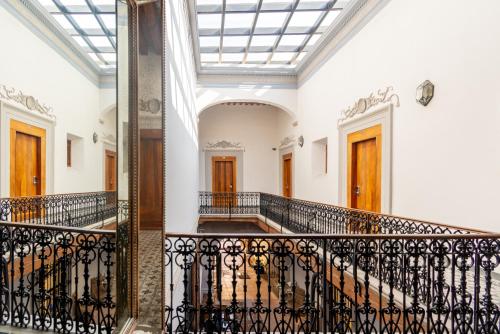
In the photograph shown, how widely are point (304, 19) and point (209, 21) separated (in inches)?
94.4

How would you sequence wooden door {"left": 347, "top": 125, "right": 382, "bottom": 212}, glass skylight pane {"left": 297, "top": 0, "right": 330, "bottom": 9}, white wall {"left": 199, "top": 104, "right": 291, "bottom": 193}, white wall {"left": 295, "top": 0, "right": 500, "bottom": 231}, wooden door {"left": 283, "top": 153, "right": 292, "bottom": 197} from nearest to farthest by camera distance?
white wall {"left": 295, "top": 0, "right": 500, "bottom": 231} < wooden door {"left": 347, "top": 125, "right": 382, "bottom": 212} < glass skylight pane {"left": 297, "top": 0, "right": 330, "bottom": 9} < wooden door {"left": 283, "top": 153, "right": 292, "bottom": 197} < white wall {"left": 199, "top": 104, "right": 291, "bottom": 193}

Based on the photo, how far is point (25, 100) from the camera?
6.58 ft

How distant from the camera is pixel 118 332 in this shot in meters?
2.10

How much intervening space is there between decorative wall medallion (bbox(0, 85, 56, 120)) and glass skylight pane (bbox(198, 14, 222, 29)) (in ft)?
19.5

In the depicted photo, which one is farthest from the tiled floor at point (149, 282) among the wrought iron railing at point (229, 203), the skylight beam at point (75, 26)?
the wrought iron railing at point (229, 203)

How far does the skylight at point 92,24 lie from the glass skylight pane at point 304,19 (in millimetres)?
5925

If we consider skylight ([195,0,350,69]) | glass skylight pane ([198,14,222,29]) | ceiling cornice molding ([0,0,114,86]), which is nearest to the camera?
ceiling cornice molding ([0,0,114,86])

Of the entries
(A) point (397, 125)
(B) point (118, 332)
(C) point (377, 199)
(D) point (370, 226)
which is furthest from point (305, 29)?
(B) point (118, 332)

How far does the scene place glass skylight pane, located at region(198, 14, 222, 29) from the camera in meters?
7.10

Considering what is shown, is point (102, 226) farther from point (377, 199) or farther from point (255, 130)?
point (255, 130)

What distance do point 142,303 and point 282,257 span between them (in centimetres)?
129

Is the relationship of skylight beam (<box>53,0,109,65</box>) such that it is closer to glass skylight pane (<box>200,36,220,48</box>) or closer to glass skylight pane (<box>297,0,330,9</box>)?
glass skylight pane (<box>297,0,330,9</box>)

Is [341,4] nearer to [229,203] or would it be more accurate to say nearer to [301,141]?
[301,141]

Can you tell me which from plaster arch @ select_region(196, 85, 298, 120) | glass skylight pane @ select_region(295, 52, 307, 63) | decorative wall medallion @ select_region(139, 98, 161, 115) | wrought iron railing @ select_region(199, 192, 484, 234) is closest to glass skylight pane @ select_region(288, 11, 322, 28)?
glass skylight pane @ select_region(295, 52, 307, 63)
